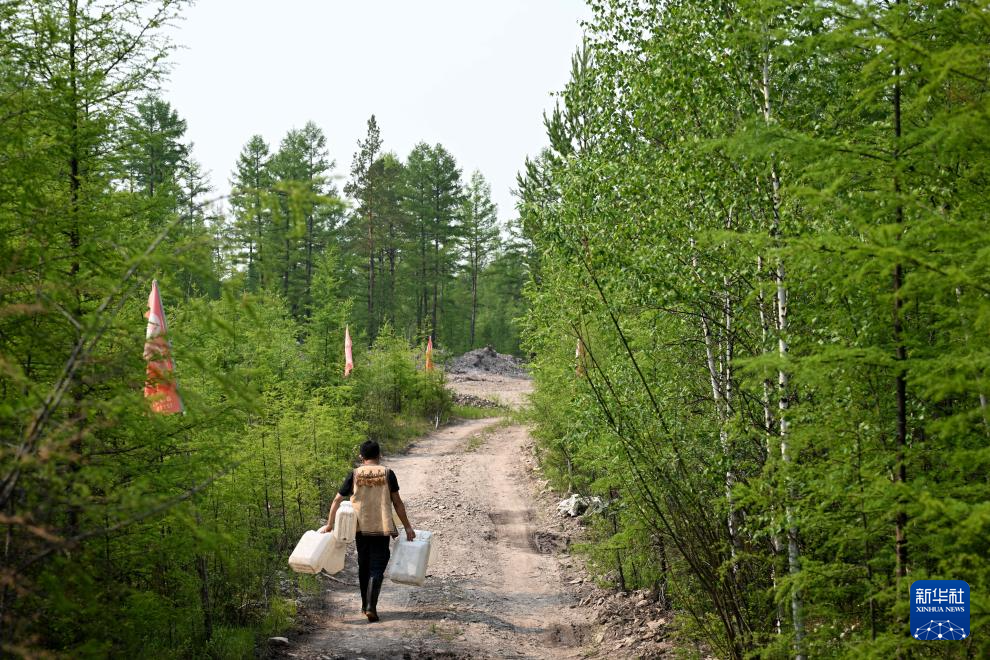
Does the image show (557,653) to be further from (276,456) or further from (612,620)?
(276,456)

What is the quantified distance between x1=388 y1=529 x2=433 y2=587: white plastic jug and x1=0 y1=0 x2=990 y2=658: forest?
4.43ft

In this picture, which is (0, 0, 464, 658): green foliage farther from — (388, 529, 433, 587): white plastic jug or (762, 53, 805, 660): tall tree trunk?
(762, 53, 805, 660): tall tree trunk

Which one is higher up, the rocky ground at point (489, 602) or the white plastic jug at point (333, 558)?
the white plastic jug at point (333, 558)

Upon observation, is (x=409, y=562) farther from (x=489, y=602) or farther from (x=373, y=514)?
(x=489, y=602)

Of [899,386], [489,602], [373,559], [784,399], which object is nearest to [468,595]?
[489,602]

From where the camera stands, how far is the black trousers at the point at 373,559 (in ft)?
25.7

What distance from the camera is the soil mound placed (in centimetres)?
4588

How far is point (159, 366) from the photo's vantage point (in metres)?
5.23

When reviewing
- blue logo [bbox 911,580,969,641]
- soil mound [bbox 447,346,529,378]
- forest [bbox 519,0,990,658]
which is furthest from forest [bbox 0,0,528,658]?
soil mound [bbox 447,346,529,378]

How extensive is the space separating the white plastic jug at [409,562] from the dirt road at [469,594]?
1.72 ft

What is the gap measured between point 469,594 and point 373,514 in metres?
2.36

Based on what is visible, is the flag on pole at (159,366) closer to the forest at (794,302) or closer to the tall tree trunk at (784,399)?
the forest at (794,302)

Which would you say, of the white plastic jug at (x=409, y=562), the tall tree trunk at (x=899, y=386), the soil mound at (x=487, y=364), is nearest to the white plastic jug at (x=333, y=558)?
the white plastic jug at (x=409, y=562)

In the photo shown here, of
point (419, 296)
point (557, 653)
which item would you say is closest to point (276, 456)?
point (557, 653)
